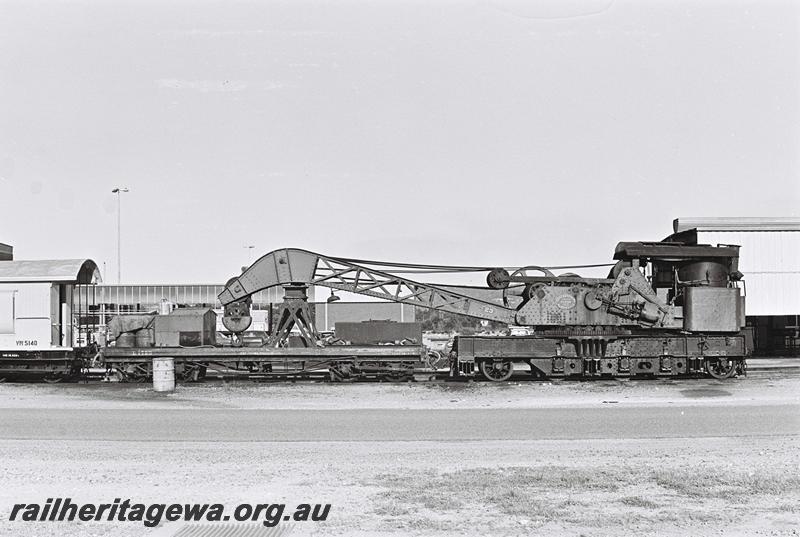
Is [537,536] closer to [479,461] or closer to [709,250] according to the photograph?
[479,461]

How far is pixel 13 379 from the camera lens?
2355 cm

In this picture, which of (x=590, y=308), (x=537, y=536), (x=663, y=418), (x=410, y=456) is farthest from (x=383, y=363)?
(x=537, y=536)

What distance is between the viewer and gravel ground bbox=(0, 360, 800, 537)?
24.2ft

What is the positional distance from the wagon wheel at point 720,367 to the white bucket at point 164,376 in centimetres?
1382

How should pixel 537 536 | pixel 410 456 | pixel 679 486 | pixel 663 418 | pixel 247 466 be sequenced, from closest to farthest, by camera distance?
pixel 537 536 → pixel 679 486 → pixel 247 466 → pixel 410 456 → pixel 663 418

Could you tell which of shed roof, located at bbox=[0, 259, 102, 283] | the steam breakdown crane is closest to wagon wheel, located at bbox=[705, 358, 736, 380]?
the steam breakdown crane

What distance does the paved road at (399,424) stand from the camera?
12.6 meters

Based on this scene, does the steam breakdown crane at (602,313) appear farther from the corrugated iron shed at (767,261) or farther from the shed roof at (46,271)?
the corrugated iron shed at (767,261)

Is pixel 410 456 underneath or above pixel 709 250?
underneath

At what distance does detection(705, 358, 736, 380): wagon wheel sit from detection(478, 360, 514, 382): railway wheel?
17.3 ft

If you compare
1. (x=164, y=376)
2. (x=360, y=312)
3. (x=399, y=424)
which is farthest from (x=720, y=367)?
(x=360, y=312)

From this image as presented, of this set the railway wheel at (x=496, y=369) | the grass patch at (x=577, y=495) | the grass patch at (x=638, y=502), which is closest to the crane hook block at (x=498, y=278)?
the railway wheel at (x=496, y=369)

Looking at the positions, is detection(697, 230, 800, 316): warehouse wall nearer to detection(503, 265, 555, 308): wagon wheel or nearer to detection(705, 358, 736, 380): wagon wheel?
detection(705, 358, 736, 380): wagon wheel

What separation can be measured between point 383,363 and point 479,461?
36.7 feet
